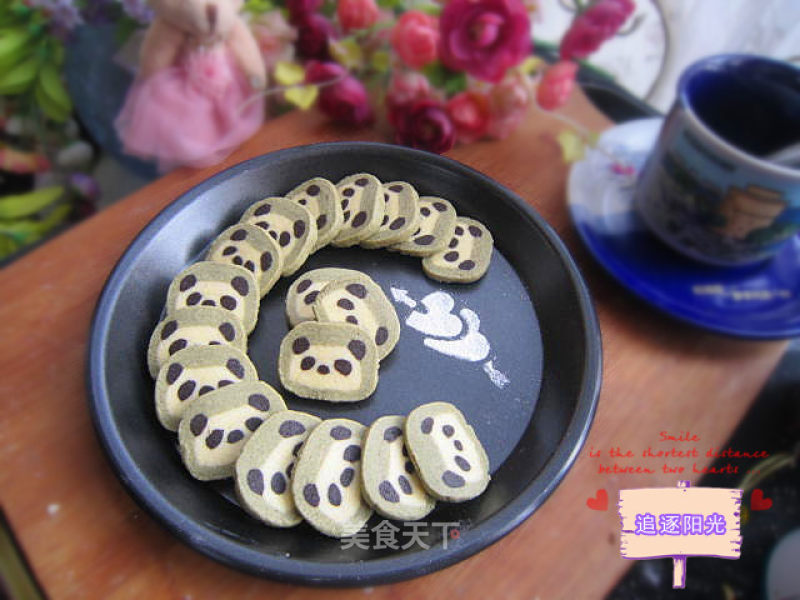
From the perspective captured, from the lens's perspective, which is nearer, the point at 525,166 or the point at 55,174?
the point at 525,166

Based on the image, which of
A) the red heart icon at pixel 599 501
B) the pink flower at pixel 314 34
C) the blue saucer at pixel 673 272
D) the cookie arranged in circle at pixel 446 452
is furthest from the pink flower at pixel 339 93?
the red heart icon at pixel 599 501

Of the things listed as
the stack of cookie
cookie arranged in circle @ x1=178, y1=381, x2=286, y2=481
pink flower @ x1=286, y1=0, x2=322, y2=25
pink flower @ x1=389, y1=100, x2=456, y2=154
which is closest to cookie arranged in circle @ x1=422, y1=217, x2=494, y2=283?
the stack of cookie

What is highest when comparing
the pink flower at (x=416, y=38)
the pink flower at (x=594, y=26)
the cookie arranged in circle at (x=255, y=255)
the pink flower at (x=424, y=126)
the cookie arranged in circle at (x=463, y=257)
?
the pink flower at (x=594, y=26)

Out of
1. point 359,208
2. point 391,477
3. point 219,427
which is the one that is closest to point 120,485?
point 219,427

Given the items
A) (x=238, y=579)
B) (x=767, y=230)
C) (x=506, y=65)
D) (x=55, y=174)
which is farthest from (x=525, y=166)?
(x=55, y=174)

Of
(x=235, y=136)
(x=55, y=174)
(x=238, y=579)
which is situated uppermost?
(x=235, y=136)

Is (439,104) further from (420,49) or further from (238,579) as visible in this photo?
(238,579)

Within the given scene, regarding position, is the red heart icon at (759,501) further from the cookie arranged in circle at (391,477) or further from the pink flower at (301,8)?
the pink flower at (301,8)
